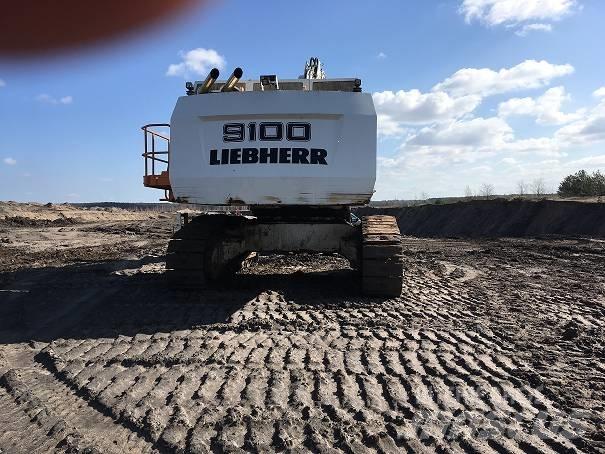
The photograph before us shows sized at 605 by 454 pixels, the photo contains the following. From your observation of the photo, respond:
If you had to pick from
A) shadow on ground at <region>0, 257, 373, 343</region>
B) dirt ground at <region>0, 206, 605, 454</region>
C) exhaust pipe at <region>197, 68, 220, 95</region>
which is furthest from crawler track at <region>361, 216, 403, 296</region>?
exhaust pipe at <region>197, 68, 220, 95</region>

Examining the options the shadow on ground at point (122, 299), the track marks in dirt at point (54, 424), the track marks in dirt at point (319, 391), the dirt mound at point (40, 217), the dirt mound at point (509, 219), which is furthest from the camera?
the dirt mound at point (40, 217)

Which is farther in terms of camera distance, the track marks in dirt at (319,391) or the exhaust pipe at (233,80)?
the exhaust pipe at (233,80)

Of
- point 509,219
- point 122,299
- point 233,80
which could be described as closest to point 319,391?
point 122,299

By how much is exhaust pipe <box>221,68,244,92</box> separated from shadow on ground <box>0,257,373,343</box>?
2.87 metres

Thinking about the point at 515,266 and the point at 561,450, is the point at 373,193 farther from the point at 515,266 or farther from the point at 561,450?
the point at 515,266

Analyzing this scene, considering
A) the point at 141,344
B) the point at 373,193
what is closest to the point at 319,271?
the point at 373,193

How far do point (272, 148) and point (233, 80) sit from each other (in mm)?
1189

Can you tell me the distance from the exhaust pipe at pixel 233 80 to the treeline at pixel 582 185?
29.3 metres

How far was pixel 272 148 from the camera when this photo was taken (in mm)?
6527

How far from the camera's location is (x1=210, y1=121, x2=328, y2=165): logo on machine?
6508 millimetres

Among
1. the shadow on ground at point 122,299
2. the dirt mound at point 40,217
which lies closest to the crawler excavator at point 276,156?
the shadow on ground at point 122,299

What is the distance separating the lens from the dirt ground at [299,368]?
296cm

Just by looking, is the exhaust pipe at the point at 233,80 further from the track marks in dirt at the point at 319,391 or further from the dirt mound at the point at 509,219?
the dirt mound at the point at 509,219

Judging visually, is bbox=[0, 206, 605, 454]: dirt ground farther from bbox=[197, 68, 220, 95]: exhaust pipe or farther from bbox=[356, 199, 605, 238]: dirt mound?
bbox=[356, 199, 605, 238]: dirt mound
